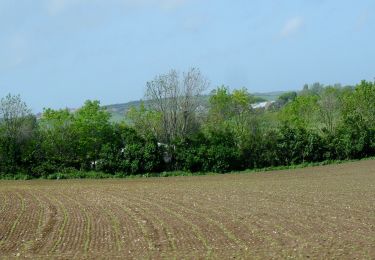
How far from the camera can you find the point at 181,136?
209 ft

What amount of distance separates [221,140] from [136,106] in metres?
13.3

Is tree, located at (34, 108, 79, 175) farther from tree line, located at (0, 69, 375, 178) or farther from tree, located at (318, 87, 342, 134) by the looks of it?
tree, located at (318, 87, 342, 134)

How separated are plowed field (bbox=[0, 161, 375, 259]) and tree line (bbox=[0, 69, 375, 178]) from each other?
82.4ft

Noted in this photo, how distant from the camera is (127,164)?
58.2 m

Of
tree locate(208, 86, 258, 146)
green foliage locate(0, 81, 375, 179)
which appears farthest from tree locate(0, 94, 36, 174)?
tree locate(208, 86, 258, 146)

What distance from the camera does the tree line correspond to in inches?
2308

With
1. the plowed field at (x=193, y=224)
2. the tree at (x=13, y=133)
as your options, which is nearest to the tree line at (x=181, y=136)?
the tree at (x=13, y=133)

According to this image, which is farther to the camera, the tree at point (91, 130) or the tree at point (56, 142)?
the tree at point (91, 130)

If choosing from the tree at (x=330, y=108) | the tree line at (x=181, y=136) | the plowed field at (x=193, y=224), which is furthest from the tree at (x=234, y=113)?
the plowed field at (x=193, y=224)

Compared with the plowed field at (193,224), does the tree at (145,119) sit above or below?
above

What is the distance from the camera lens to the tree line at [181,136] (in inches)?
2308

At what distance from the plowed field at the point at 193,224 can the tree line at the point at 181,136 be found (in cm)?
2511

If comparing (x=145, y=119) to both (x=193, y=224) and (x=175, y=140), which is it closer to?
(x=175, y=140)

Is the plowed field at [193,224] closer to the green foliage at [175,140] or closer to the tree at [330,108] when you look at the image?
the green foliage at [175,140]
